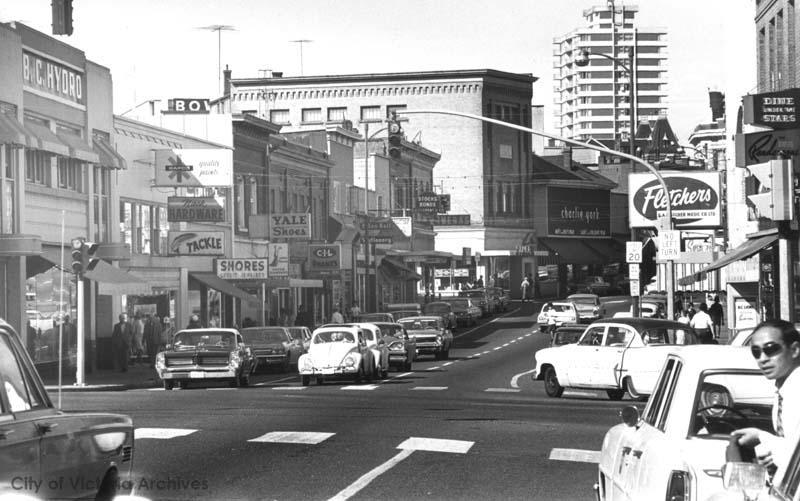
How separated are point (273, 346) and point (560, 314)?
29.2 meters

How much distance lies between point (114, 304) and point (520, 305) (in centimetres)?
5940

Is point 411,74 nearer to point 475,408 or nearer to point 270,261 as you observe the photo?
point 270,261

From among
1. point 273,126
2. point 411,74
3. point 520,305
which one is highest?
point 411,74

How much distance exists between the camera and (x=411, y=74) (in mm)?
112250

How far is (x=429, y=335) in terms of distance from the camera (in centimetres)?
5184

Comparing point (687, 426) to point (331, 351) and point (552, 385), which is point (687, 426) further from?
point (331, 351)

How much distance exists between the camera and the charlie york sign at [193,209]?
169 feet

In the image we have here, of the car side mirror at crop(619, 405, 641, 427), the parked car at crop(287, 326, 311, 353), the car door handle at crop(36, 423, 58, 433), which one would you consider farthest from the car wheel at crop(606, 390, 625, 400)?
the car door handle at crop(36, 423, 58, 433)

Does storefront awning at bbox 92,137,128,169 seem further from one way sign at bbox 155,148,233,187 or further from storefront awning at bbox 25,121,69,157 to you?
one way sign at bbox 155,148,233,187

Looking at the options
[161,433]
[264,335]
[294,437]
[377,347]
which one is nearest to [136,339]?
[264,335]

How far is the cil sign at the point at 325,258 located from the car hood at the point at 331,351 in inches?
1270

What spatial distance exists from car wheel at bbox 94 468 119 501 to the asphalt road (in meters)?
4.56

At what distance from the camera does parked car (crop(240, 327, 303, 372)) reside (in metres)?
44.2

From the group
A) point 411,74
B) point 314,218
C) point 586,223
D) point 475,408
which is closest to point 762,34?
point 475,408
